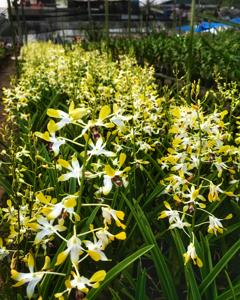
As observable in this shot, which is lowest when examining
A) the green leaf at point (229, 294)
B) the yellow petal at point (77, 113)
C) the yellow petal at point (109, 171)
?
the green leaf at point (229, 294)

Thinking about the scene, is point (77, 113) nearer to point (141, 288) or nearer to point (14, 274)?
point (14, 274)

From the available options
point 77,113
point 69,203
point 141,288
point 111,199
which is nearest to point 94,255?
point 69,203

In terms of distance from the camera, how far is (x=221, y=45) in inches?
220

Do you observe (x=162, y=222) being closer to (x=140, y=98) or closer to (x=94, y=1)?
(x=140, y=98)

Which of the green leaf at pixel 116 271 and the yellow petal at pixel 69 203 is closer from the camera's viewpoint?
the yellow petal at pixel 69 203

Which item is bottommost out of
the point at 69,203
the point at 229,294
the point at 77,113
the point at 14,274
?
the point at 229,294

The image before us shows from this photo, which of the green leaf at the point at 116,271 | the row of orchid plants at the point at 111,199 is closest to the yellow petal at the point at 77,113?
the row of orchid plants at the point at 111,199

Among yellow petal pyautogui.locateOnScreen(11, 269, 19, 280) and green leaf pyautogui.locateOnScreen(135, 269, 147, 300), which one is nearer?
yellow petal pyautogui.locateOnScreen(11, 269, 19, 280)

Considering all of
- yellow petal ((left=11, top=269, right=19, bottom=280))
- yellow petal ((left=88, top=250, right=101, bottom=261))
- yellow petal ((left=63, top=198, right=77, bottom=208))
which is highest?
yellow petal ((left=63, top=198, right=77, bottom=208))

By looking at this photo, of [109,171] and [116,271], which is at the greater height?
[109,171]

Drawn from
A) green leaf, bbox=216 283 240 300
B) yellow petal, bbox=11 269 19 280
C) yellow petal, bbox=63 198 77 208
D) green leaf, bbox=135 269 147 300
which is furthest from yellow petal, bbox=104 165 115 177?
green leaf, bbox=216 283 240 300

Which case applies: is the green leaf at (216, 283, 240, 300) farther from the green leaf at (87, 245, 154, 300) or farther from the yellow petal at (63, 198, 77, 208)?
the yellow petal at (63, 198, 77, 208)

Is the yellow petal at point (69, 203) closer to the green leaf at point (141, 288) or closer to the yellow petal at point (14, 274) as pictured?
the yellow petal at point (14, 274)

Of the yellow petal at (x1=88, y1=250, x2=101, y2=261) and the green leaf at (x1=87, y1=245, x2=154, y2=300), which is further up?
the yellow petal at (x1=88, y1=250, x2=101, y2=261)
